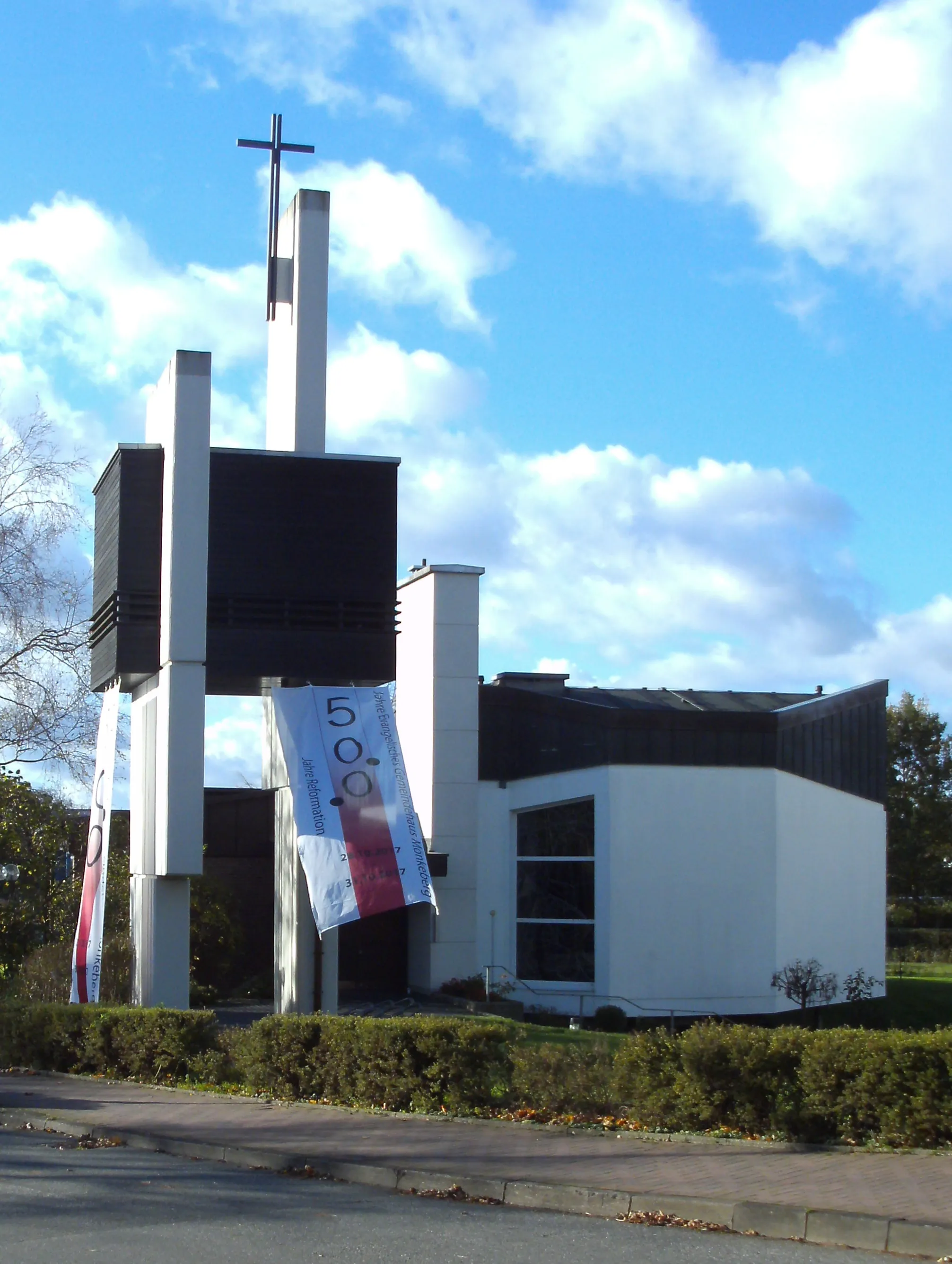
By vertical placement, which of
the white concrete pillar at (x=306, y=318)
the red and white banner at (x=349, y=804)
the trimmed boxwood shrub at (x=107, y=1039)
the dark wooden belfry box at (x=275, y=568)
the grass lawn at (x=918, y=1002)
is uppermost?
the white concrete pillar at (x=306, y=318)

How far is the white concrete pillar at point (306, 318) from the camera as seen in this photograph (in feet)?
64.5

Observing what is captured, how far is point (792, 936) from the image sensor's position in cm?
2831

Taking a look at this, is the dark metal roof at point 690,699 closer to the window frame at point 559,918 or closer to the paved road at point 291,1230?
the window frame at point 559,918

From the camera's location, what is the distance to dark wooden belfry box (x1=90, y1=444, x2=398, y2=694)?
62.5 ft

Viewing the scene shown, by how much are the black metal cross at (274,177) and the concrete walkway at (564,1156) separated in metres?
11.5

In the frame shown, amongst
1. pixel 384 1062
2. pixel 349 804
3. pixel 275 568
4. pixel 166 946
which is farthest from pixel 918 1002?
pixel 384 1062

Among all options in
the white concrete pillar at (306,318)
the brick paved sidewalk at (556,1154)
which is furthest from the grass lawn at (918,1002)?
the brick paved sidewalk at (556,1154)

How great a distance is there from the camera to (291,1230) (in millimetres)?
8195

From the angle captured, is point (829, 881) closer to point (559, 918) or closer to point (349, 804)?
point (559, 918)

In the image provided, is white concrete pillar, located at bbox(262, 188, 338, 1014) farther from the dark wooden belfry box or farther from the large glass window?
the large glass window

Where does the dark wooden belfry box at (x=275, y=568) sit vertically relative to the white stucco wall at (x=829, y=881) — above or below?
above

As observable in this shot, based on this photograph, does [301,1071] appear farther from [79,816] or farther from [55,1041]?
[79,816]

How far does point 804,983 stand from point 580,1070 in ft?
56.1

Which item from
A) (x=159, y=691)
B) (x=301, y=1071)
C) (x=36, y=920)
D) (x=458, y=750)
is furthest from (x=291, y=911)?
(x=458, y=750)
